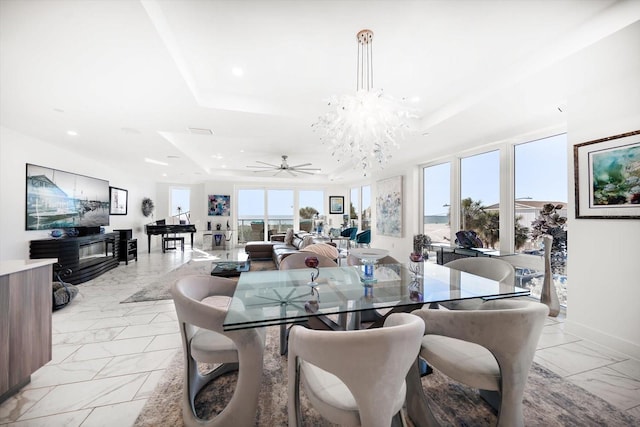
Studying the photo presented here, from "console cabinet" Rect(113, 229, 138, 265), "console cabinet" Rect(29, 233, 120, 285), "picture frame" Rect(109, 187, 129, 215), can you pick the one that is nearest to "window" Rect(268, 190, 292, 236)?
"picture frame" Rect(109, 187, 129, 215)

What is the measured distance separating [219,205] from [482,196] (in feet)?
27.3

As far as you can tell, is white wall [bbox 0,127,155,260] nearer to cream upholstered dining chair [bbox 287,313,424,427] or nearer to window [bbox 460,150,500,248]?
cream upholstered dining chair [bbox 287,313,424,427]

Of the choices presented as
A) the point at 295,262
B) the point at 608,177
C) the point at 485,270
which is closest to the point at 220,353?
the point at 295,262

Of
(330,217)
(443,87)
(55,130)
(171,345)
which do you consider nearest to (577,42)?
(443,87)

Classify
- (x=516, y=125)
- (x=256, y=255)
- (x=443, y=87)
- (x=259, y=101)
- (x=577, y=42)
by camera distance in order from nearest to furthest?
(x=577, y=42)
(x=443, y=87)
(x=259, y=101)
(x=516, y=125)
(x=256, y=255)

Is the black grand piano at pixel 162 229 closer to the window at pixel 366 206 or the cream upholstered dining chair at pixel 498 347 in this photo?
the window at pixel 366 206

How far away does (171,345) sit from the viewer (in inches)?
96.2

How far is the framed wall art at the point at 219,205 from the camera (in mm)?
9555

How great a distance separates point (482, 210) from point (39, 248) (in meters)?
7.15

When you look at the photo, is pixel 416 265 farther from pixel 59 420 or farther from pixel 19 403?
pixel 19 403

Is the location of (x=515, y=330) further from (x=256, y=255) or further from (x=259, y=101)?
(x=256, y=255)

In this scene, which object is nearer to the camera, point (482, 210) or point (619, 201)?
point (619, 201)

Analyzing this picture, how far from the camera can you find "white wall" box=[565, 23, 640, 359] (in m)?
2.21

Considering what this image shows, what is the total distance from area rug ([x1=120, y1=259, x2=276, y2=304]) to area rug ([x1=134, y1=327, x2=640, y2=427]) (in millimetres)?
1916
